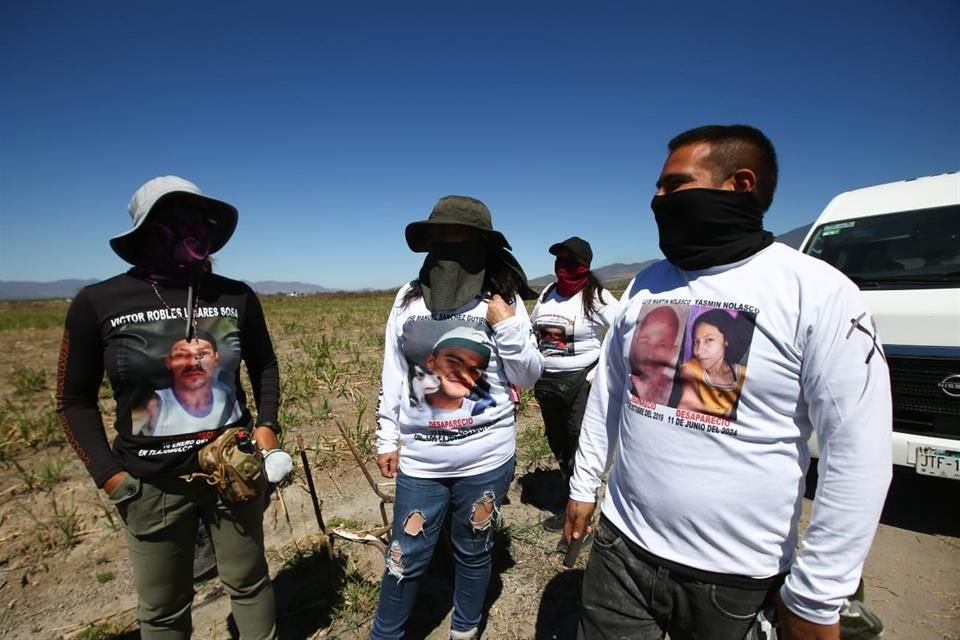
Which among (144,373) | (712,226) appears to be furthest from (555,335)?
(144,373)

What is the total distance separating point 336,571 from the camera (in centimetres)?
300

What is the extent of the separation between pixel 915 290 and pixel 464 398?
3.87m

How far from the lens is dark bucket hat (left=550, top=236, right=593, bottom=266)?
3.47m

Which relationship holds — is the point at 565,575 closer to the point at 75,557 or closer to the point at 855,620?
the point at 855,620

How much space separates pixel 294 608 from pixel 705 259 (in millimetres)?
3020

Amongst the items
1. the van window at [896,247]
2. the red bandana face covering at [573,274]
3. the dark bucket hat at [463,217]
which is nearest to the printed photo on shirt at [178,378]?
the dark bucket hat at [463,217]

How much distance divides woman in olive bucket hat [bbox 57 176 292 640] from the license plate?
4272 mm

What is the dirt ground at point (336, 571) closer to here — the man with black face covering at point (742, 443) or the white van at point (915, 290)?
the white van at point (915, 290)

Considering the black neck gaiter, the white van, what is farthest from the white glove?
the white van

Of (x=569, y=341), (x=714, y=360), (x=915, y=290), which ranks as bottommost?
(x=569, y=341)

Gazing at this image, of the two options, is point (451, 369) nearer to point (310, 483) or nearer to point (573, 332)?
point (310, 483)

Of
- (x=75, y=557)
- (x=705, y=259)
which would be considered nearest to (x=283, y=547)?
(x=75, y=557)

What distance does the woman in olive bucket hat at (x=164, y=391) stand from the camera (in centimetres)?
175

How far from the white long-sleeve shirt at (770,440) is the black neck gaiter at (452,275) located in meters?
0.80
